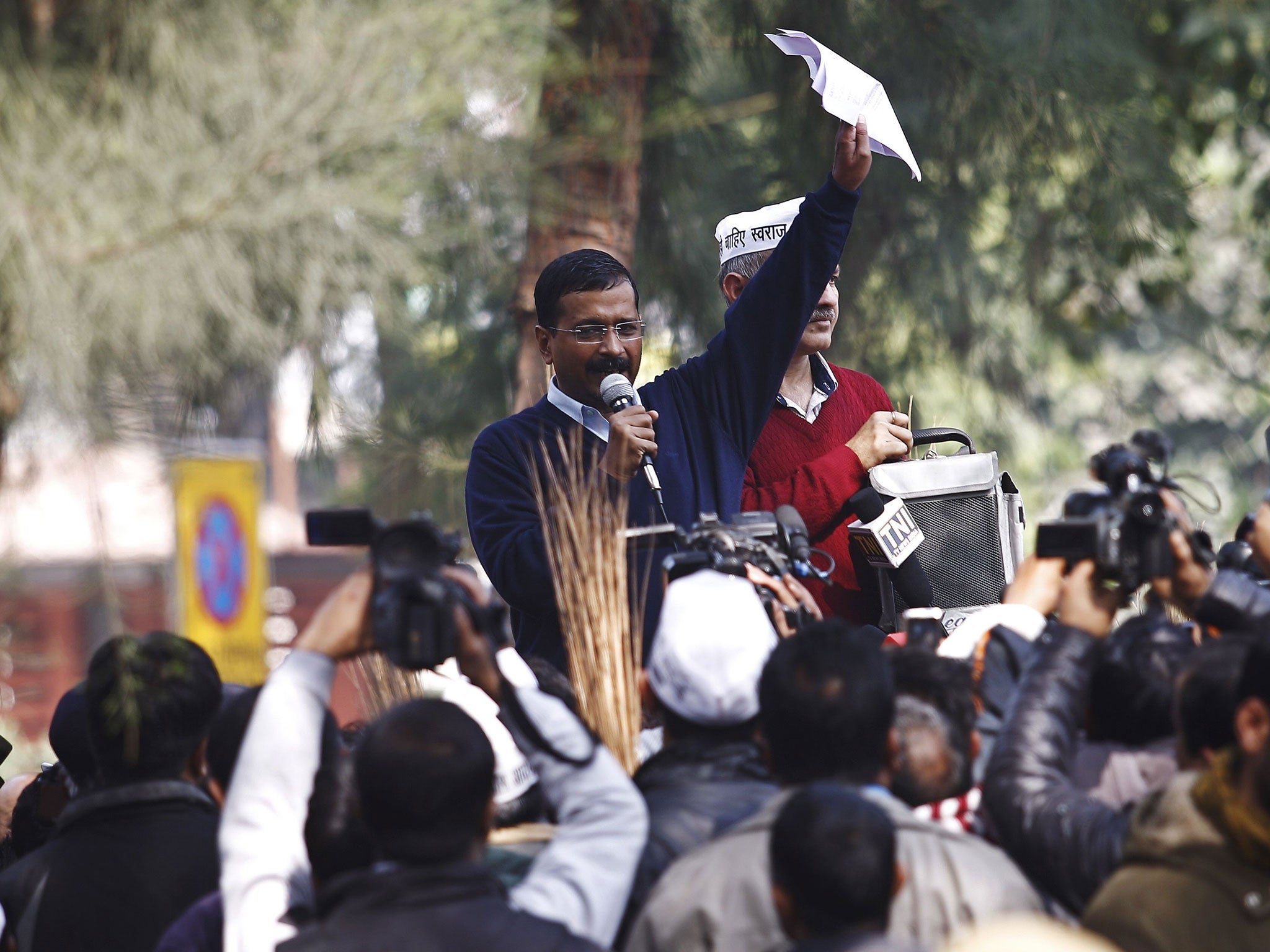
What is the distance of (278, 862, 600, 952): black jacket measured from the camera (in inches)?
80.0

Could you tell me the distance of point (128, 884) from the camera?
272cm

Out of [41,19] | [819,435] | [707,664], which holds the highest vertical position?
[41,19]

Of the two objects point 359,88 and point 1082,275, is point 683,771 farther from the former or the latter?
point 1082,275

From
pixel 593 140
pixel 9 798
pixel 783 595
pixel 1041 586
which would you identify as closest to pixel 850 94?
pixel 783 595

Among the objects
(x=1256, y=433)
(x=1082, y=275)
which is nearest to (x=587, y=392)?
(x=1082, y=275)

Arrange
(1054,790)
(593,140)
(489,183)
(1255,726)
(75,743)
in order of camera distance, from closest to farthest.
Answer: (1255,726), (1054,790), (75,743), (489,183), (593,140)

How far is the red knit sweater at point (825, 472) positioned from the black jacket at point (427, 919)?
1.66 metres

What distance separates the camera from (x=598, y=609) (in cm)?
294

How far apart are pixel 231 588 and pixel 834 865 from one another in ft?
18.5

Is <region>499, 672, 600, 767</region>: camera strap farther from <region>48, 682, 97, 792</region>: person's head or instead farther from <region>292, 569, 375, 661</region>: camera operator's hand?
<region>48, 682, 97, 792</region>: person's head

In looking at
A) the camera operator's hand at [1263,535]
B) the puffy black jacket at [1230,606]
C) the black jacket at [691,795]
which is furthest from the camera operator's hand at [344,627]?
the camera operator's hand at [1263,535]

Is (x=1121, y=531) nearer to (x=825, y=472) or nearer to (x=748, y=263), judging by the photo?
(x=825, y=472)

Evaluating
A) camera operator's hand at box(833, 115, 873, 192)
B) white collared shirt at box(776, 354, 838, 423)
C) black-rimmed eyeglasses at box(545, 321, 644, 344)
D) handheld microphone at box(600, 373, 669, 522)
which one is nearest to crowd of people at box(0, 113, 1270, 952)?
handheld microphone at box(600, 373, 669, 522)

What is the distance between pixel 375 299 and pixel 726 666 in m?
2.29
